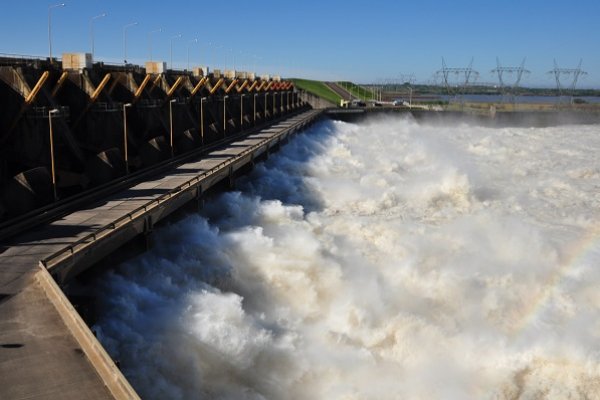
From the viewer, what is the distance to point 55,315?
1200 cm

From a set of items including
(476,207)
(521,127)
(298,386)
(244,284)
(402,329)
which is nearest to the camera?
(298,386)

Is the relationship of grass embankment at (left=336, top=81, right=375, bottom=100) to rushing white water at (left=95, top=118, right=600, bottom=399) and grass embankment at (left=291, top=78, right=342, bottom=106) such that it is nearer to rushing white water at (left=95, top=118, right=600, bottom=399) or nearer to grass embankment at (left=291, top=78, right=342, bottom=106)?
grass embankment at (left=291, top=78, right=342, bottom=106)

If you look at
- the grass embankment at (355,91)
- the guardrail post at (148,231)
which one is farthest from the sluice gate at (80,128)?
the grass embankment at (355,91)

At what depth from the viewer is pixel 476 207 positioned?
3547 cm

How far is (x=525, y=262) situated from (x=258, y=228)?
11.0 metres

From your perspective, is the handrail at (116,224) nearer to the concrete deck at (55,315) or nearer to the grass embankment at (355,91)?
the concrete deck at (55,315)

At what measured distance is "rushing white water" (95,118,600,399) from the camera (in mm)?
14922

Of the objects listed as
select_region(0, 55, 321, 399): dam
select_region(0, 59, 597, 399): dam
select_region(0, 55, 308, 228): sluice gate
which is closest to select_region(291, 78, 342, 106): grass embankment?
select_region(0, 59, 597, 399): dam

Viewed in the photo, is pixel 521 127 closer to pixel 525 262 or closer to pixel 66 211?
pixel 525 262

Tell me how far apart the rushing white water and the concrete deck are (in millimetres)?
1681

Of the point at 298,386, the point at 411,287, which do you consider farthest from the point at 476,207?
the point at 298,386

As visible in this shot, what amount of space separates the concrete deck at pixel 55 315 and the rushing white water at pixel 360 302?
168 cm

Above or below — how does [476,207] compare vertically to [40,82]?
below

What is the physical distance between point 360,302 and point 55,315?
994 cm
